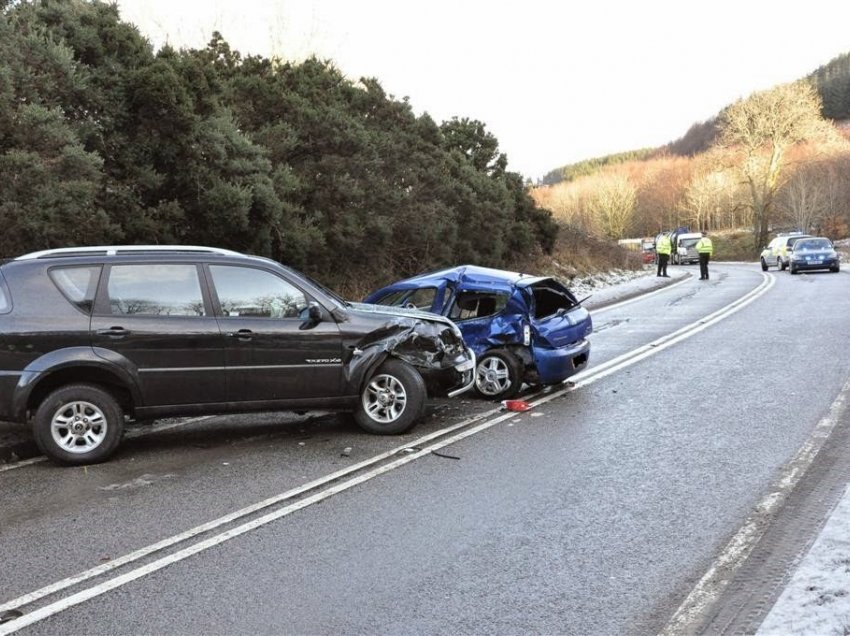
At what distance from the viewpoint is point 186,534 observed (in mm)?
4766

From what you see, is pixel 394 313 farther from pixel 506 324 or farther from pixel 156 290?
pixel 156 290

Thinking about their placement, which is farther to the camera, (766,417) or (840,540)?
(766,417)

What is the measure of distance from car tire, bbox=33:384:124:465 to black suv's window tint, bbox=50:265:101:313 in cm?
74

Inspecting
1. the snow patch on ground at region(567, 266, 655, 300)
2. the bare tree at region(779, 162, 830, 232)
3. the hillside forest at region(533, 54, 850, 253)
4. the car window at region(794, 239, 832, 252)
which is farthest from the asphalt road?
the bare tree at region(779, 162, 830, 232)

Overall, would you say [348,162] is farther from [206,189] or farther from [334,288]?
[206,189]

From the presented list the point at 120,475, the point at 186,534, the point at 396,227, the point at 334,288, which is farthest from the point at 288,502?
the point at 396,227

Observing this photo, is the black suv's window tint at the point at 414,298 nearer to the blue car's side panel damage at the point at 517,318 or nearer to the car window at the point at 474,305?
the blue car's side panel damage at the point at 517,318

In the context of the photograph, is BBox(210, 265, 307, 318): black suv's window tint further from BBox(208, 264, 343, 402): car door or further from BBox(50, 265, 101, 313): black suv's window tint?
BBox(50, 265, 101, 313): black suv's window tint

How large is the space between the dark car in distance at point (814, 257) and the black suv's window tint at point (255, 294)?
96.0ft

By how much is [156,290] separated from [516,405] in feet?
12.7

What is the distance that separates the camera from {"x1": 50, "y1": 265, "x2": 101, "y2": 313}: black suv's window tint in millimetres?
6590


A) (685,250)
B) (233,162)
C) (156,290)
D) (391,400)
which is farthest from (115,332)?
(685,250)

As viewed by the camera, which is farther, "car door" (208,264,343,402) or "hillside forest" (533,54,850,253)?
"hillside forest" (533,54,850,253)

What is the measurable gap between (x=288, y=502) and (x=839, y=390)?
6368 mm
